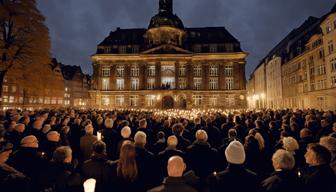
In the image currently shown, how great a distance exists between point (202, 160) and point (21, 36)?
84.7ft

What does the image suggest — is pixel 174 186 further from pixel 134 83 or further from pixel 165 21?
pixel 165 21

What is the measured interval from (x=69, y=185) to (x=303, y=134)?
6.13m

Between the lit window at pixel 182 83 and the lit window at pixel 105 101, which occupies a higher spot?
the lit window at pixel 182 83

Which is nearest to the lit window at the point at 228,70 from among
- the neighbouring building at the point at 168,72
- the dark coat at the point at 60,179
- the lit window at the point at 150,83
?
the neighbouring building at the point at 168,72

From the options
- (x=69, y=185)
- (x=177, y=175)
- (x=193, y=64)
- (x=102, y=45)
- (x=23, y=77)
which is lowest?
(x=69, y=185)

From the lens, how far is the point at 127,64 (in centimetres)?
5831

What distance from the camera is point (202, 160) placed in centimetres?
551

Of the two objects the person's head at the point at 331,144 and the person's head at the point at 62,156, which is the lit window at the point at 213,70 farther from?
the person's head at the point at 62,156

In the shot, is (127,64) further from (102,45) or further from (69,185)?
(69,185)

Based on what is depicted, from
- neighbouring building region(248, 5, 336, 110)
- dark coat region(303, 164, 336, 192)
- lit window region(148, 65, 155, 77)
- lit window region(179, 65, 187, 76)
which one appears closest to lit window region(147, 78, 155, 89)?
lit window region(148, 65, 155, 77)

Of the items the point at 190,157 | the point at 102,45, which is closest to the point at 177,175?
the point at 190,157

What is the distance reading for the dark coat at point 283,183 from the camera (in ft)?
10.5

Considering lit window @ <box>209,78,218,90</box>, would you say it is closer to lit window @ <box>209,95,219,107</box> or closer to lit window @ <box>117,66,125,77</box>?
lit window @ <box>209,95,219,107</box>

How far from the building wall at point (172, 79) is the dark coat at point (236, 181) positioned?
50.5 metres
